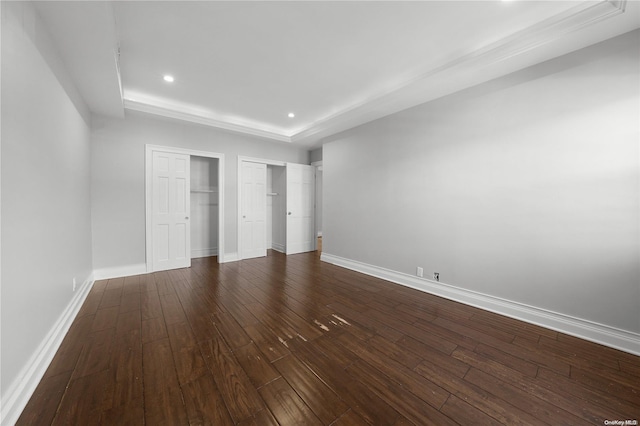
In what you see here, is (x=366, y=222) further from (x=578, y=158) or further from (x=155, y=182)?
(x=155, y=182)

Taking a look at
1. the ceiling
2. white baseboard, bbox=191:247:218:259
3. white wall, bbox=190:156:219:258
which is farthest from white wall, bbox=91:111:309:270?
white baseboard, bbox=191:247:218:259

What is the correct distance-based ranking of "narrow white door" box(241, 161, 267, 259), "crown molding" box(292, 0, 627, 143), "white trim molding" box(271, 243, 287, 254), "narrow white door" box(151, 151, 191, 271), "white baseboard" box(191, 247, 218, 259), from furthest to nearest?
"white trim molding" box(271, 243, 287, 254)
"white baseboard" box(191, 247, 218, 259)
"narrow white door" box(241, 161, 267, 259)
"narrow white door" box(151, 151, 191, 271)
"crown molding" box(292, 0, 627, 143)

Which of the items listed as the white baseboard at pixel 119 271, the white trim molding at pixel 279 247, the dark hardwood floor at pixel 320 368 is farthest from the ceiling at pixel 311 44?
the white trim molding at pixel 279 247

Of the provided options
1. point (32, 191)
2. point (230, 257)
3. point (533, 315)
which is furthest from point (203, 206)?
point (533, 315)

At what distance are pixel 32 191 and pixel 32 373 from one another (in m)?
1.26

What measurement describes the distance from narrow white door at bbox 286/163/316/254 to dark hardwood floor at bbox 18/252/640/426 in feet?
9.61

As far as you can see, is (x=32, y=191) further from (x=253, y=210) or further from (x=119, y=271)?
(x=253, y=210)

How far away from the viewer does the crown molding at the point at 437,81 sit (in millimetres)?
1951

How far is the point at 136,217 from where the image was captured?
4023 millimetres

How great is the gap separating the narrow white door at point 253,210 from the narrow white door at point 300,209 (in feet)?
2.06

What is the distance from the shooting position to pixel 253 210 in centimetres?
538

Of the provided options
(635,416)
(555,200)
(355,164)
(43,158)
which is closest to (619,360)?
(635,416)

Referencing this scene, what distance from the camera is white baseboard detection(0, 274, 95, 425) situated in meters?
1.32

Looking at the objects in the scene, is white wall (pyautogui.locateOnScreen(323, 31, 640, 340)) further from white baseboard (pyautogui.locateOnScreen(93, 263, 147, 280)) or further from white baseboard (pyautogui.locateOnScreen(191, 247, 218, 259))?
white baseboard (pyautogui.locateOnScreen(93, 263, 147, 280))
